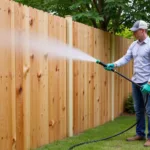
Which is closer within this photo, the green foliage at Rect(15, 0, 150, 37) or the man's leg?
the man's leg

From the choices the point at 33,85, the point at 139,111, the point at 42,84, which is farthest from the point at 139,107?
the point at 33,85

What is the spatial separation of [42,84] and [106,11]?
10.6 ft

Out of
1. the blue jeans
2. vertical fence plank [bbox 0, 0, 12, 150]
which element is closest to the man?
the blue jeans

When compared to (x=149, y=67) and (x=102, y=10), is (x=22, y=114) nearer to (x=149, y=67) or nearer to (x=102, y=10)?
(x=149, y=67)

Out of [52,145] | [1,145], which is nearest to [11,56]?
[1,145]

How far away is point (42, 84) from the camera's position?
4574 mm

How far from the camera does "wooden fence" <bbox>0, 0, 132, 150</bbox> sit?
386 cm

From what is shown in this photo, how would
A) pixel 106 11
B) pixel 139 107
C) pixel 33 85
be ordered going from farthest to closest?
pixel 106 11 < pixel 139 107 < pixel 33 85

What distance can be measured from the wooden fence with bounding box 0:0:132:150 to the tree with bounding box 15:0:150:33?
0.60 m

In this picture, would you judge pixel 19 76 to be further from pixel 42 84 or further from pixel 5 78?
pixel 42 84

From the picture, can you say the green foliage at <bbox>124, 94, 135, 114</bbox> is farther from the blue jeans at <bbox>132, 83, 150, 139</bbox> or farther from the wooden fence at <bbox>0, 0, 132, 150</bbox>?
the blue jeans at <bbox>132, 83, 150, 139</bbox>

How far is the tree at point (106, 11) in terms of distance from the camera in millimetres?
6910

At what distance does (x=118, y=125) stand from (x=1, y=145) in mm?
3209

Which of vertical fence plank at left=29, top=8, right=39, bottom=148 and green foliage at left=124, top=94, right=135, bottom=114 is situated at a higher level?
vertical fence plank at left=29, top=8, right=39, bottom=148
